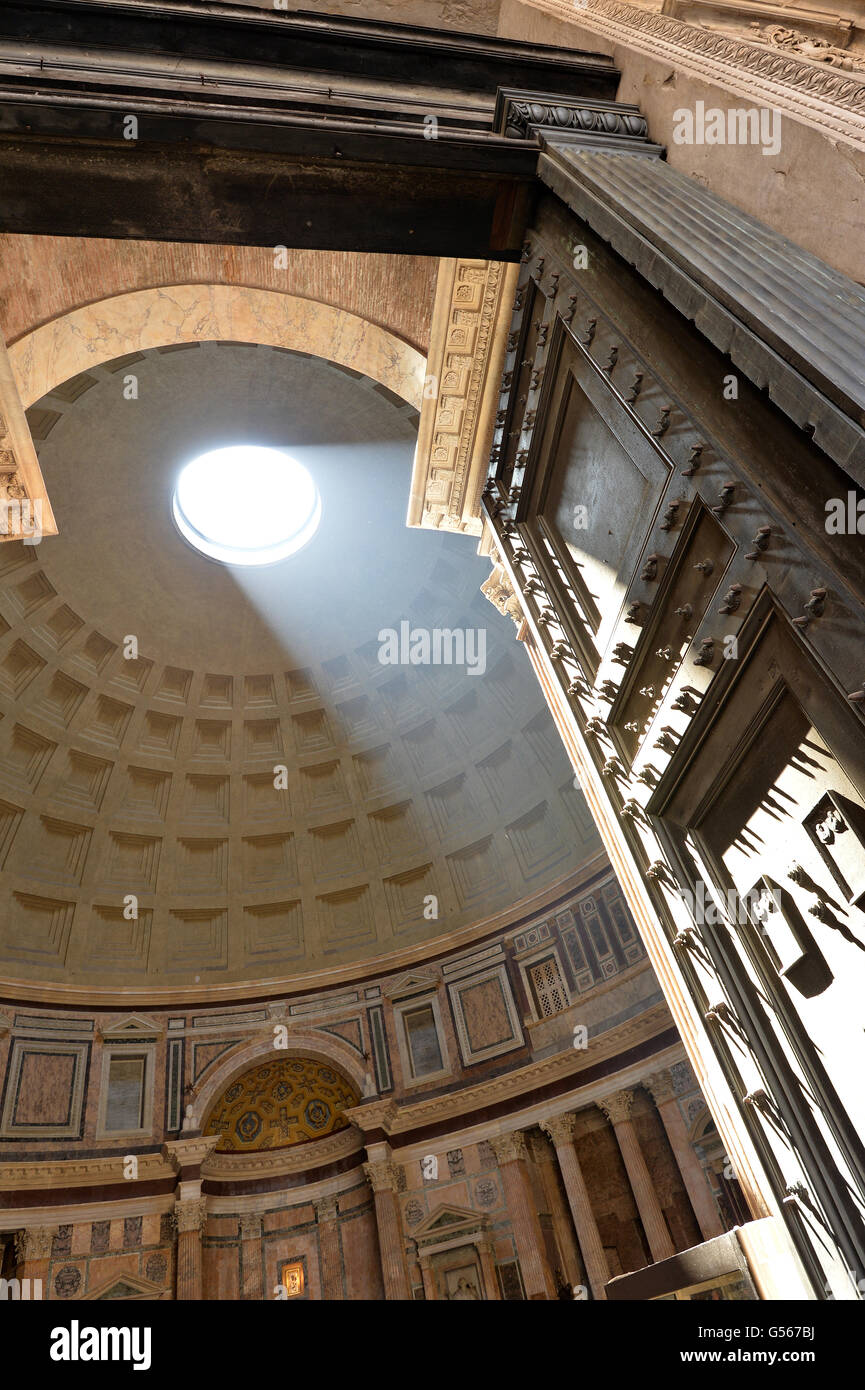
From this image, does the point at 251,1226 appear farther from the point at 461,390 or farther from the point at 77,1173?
the point at 461,390

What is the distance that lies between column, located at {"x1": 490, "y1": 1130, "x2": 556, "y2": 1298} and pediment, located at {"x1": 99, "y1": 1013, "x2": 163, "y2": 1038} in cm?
590

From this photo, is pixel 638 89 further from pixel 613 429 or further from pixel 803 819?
pixel 803 819

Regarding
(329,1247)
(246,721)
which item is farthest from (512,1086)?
(246,721)

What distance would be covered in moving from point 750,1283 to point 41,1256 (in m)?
11.7

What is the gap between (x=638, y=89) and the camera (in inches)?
214

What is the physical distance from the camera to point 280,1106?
1426 cm

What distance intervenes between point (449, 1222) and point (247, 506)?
13.6 metres

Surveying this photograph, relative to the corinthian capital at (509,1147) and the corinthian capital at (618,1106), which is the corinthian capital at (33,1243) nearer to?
the corinthian capital at (509,1147)

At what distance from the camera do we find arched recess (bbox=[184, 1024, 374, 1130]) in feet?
45.0

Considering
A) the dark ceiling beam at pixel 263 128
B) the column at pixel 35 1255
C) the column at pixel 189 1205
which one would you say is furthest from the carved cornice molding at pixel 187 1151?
the dark ceiling beam at pixel 263 128

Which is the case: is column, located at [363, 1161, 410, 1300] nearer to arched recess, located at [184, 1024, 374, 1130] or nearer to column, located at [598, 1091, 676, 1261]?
arched recess, located at [184, 1024, 374, 1130]

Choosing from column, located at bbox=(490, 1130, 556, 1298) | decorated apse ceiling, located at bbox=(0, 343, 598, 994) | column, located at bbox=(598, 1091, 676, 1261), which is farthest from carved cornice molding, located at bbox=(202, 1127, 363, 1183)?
column, located at bbox=(598, 1091, 676, 1261)

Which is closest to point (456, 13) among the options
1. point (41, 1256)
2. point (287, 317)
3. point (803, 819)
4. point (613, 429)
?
point (287, 317)

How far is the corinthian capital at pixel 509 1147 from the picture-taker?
12336 millimetres
